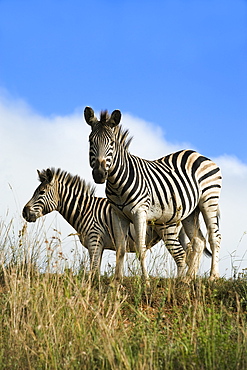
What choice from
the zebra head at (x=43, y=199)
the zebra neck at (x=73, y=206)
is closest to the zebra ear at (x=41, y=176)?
the zebra head at (x=43, y=199)

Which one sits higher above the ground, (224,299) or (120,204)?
(120,204)

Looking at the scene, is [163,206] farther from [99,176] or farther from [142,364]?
[142,364]

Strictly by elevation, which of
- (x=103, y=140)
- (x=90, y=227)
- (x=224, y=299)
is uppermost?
(x=103, y=140)

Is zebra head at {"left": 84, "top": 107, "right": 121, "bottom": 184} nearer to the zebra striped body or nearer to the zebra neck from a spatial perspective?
the zebra striped body

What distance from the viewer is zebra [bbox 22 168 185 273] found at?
10.8m

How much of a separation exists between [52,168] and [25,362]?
663cm

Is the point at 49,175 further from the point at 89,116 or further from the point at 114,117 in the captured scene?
the point at 114,117

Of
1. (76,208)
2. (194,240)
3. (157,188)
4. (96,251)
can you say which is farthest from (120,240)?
(76,208)

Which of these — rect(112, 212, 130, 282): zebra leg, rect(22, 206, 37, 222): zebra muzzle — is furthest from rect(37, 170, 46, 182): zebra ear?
rect(112, 212, 130, 282): zebra leg

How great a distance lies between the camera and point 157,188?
9.01 m

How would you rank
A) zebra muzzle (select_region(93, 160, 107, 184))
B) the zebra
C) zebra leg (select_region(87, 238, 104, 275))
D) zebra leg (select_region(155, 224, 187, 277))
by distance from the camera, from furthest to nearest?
the zebra
zebra leg (select_region(87, 238, 104, 275))
zebra leg (select_region(155, 224, 187, 277))
zebra muzzle (select_region(93, 160, 107, 184))

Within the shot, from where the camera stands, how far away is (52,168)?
11383 mm

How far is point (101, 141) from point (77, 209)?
11.8 feet

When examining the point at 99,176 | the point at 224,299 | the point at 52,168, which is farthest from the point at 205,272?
the point at 52,168
